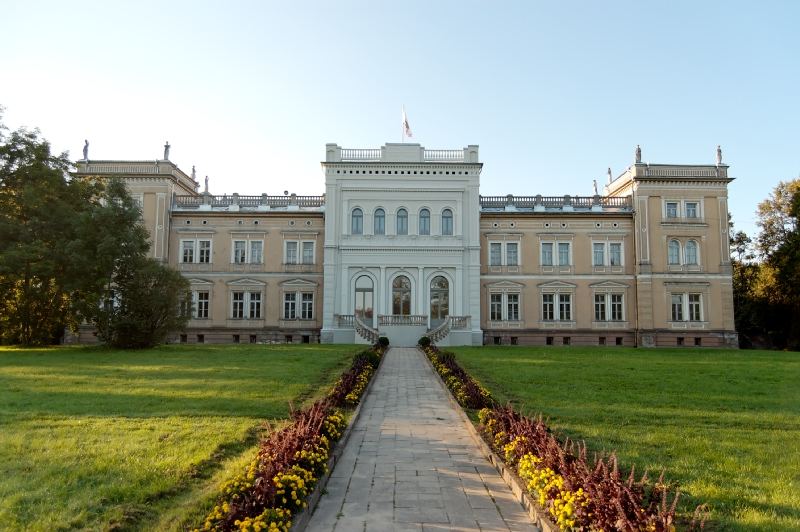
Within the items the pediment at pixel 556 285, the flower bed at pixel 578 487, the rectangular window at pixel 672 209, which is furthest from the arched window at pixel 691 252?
the flower bed at pixel 578 487

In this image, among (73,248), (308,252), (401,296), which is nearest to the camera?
(73,248)

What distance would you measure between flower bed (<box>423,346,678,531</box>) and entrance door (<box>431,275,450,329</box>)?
30.4 m

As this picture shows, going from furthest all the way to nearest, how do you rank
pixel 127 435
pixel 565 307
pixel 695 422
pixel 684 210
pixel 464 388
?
pixel 565 307 < pixel 684 210 < pixel 464 388 < pixel 695 422 < pixel 127 435

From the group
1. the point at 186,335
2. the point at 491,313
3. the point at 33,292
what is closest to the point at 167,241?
the point at 186,335

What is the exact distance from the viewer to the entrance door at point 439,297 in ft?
129

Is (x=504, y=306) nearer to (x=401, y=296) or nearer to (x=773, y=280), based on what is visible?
(x=401, y=296)

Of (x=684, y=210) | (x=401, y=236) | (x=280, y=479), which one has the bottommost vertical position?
(x=280, y=479)

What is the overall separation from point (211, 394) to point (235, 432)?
4.23 meters

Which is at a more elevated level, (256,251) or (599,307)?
(256,251)

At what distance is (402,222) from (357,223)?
2.88 metres

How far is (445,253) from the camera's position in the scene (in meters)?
39.2

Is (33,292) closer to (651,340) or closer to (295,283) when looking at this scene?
(295,283)

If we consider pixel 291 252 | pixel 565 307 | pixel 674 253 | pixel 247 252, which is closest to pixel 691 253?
pixel 674 253

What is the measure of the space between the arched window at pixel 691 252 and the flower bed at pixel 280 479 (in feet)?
121
